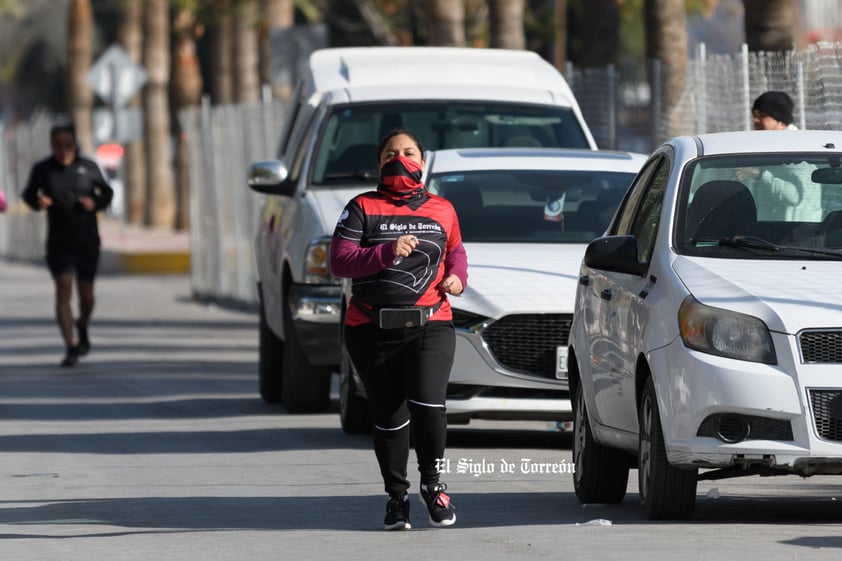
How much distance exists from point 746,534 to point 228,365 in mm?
11092

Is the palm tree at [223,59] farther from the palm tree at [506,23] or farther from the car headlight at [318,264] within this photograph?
the car headlight at [318,264]

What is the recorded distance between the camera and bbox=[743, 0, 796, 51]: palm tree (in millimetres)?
17141

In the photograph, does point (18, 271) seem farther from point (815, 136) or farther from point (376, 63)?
point (815, 136)

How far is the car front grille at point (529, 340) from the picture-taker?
11.6 metres

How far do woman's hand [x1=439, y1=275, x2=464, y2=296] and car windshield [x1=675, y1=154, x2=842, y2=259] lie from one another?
890 mm

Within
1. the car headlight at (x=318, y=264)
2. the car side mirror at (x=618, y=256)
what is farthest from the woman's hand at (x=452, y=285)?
the car headlight at (x=318, y=264)

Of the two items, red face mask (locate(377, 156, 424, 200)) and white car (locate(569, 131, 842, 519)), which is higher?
red face mask (locate(377, 156, 424, 200))

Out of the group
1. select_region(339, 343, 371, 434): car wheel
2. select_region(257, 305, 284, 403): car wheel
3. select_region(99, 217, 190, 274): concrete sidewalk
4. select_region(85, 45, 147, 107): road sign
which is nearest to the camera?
select_region(339, 343, 371, 434): car wheel

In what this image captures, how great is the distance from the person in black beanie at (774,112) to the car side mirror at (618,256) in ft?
11.6

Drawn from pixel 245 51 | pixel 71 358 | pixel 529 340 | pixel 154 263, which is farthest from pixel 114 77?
pixel 529 340

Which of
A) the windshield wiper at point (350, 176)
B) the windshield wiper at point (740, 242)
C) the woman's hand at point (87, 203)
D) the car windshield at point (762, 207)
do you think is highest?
the car windshield at point (762, 207)

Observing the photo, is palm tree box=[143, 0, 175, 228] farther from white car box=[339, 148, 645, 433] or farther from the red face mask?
the red face mask

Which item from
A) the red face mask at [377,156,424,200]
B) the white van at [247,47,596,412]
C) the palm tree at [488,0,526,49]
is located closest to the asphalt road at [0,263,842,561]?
the white van at [247,47,596,412]

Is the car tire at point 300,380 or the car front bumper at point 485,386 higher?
the car front bumper at point 485,386
